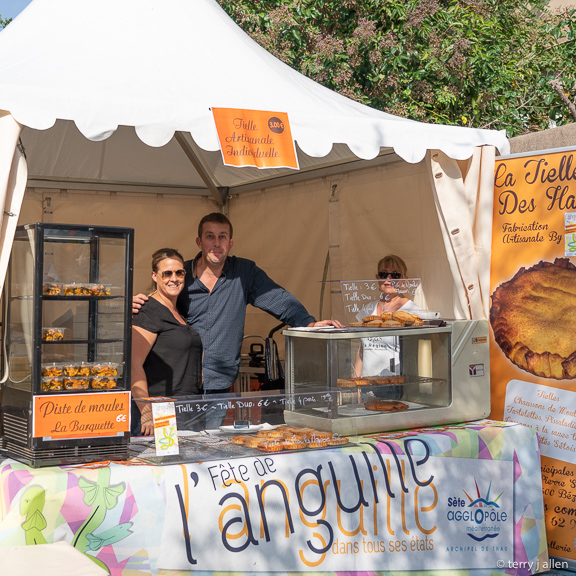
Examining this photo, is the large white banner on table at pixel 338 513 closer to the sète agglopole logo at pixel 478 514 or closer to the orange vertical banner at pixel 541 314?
the sète agglopole logo at pixel 478 514

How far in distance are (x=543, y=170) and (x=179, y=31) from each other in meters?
2.14

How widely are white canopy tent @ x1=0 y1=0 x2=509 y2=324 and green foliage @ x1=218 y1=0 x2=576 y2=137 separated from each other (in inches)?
185

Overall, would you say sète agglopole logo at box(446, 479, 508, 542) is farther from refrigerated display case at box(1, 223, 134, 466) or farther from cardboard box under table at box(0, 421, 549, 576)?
refrigerated display case at box(1, 223, 134, 466)

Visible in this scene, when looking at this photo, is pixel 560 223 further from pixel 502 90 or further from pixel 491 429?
pixel 502 90

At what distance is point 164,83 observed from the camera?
3.36 meters

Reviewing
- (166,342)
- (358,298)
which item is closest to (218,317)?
(166,342)

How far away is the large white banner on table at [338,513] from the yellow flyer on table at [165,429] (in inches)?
3.6

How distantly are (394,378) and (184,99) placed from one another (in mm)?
1706

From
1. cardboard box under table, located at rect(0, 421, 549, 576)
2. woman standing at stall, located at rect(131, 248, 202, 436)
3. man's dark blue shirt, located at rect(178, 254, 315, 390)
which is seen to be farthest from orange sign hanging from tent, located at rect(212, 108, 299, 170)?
cardboard box under table, located at rect(0, 421, 549, 576)

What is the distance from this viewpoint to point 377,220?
5.16m

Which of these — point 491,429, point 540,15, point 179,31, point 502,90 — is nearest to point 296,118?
point 179,31

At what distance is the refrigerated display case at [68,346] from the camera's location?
104 inches

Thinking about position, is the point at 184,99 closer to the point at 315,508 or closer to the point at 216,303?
the point at 216,303

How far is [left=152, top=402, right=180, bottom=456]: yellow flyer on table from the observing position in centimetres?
279
